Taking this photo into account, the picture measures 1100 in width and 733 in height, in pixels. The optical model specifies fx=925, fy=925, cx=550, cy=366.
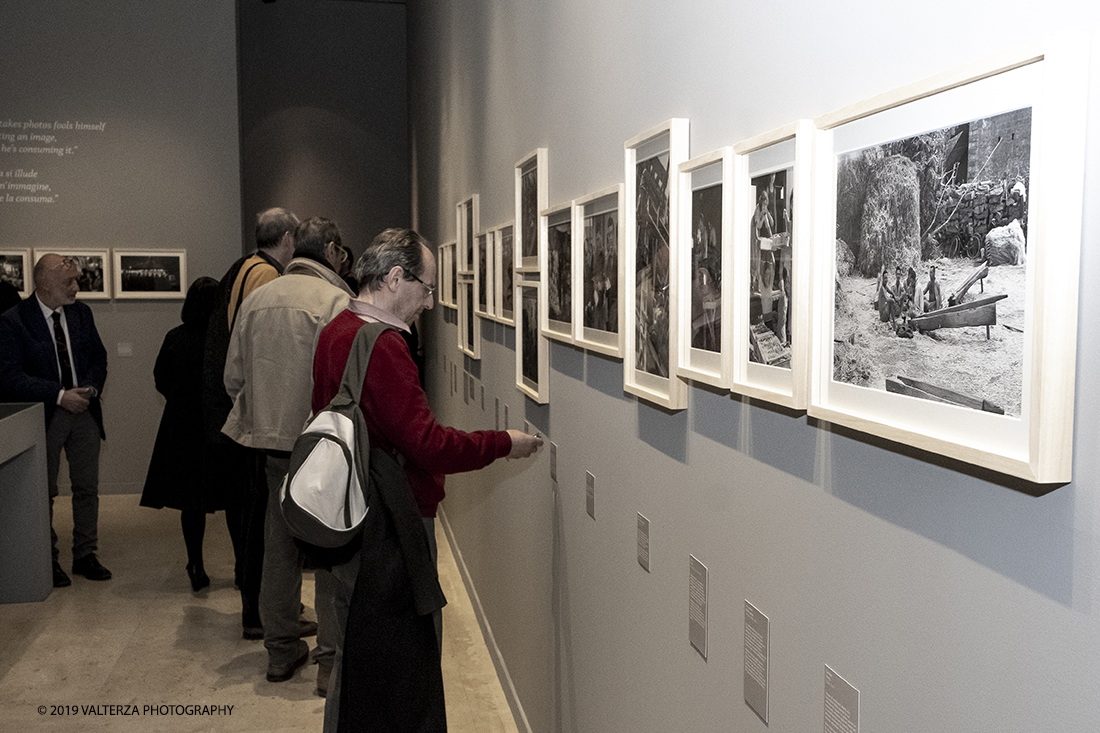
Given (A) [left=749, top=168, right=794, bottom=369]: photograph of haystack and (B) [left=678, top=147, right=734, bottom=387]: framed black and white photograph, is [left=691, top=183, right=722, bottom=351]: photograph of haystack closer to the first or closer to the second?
(B) [left=678, top=147, right=734, bottom=387]: framed black and white photograph

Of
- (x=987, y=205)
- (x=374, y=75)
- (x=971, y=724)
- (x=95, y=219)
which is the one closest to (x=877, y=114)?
(x=987, y=205)

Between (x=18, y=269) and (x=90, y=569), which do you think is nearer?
(x=90, y=569)

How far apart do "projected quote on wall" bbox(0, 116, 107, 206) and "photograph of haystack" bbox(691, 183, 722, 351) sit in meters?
8.05

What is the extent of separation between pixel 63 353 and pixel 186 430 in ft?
3.70

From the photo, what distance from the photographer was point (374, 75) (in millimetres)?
11664

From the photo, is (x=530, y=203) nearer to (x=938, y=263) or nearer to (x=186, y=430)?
(x=938, y=263)

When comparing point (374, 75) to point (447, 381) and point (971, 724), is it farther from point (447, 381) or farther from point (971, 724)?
point (971, 724)

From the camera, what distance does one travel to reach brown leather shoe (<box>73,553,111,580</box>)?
19.7 feet

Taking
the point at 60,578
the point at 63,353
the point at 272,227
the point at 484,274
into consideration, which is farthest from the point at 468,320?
the point at 60,578

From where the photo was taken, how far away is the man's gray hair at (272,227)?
4.85 meters

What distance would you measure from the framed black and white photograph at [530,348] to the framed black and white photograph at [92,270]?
598cm

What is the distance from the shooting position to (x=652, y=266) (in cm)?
205

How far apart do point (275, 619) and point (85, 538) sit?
2.38m

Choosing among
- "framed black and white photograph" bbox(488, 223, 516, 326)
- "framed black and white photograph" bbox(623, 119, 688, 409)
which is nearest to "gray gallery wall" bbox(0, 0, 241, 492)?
"framed black and white photograph" bbox(488, 223, 516, 326)
